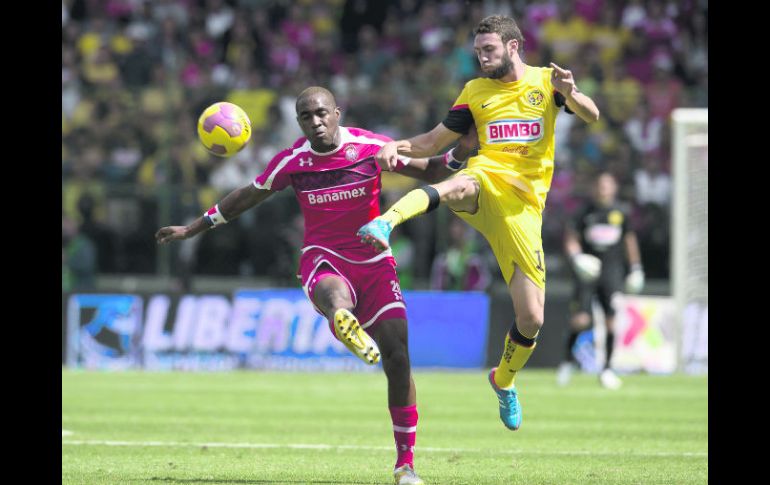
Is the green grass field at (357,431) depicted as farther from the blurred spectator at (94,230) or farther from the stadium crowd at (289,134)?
the blurred spectator at (94,230)

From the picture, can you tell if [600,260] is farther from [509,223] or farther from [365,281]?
[365,281]

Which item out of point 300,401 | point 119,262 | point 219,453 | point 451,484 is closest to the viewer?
point 451,484

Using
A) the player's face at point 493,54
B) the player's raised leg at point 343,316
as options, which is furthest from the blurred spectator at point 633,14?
the player's raised leg at point 343,316

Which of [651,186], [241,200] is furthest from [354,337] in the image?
[651,186]

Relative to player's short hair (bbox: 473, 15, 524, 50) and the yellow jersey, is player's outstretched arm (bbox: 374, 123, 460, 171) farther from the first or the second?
player's short hair (bbox: 473, 15, 524, 50)

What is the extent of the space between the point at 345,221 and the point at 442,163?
38.0 inches

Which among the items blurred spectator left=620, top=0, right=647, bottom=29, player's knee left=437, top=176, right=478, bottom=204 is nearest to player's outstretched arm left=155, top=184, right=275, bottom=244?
player's knee left=437, top=176, right=478, bottom=204

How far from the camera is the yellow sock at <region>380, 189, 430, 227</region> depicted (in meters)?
8.91

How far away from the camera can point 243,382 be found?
61.4 ft

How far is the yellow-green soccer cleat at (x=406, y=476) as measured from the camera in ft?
28.7

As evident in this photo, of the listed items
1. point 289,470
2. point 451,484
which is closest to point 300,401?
point 289,470

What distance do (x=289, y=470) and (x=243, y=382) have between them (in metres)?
9.05

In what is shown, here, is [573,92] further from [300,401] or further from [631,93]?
[631,93]

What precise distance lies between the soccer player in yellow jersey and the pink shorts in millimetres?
779
